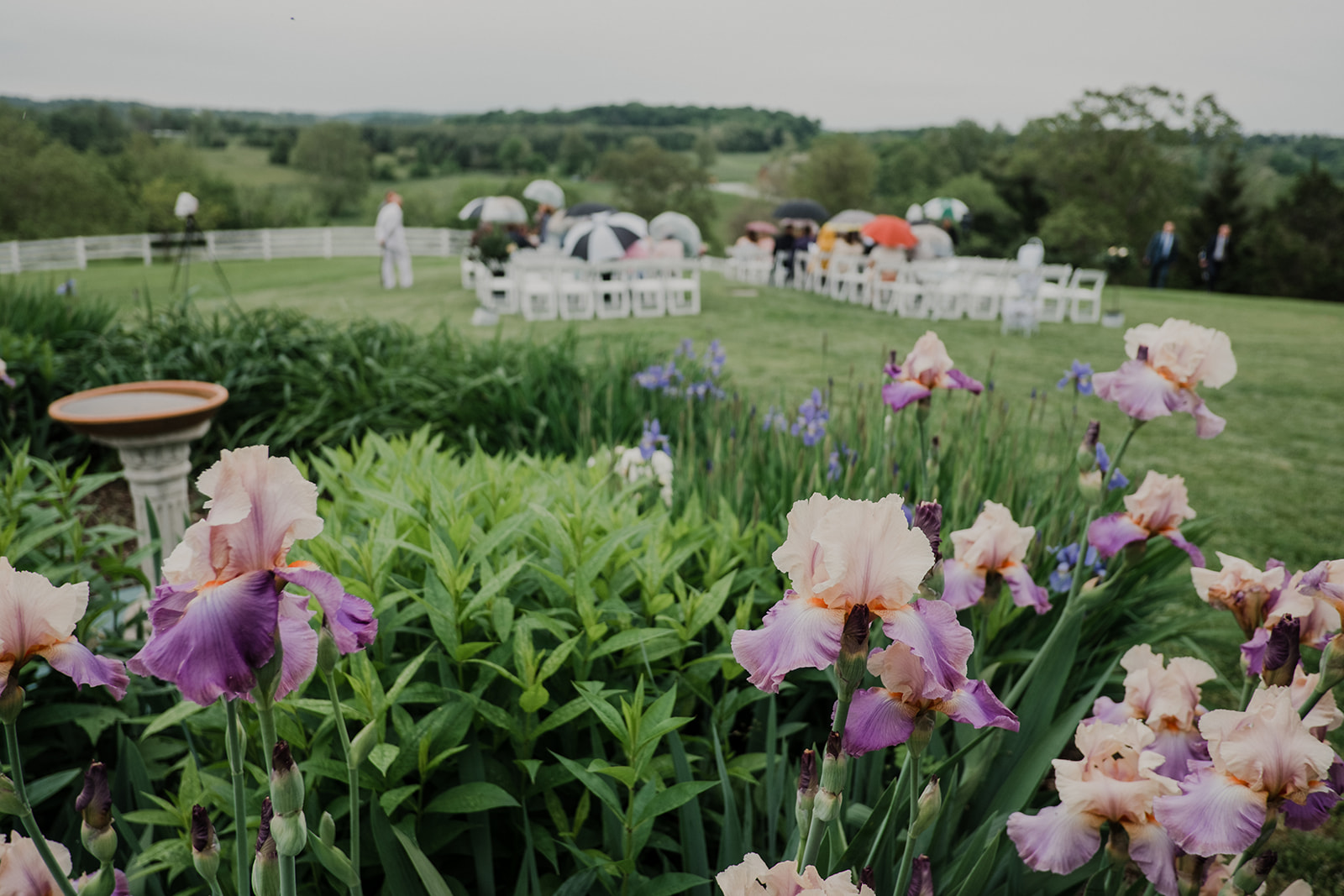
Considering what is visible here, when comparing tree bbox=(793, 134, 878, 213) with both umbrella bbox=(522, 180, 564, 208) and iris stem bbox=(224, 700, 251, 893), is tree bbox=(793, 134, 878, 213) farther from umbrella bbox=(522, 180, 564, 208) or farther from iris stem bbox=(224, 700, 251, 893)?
iris stem bbox=(224, 700, 251, 893)

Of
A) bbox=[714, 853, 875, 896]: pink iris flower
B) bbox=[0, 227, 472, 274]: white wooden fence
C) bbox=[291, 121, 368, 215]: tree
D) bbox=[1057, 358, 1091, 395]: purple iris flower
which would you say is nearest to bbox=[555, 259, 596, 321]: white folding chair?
bbox=[0, 227, 472, 274]: white wooden fence

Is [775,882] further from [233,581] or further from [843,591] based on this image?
[233,581]

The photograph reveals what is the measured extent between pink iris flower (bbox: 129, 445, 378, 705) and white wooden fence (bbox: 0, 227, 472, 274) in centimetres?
1707

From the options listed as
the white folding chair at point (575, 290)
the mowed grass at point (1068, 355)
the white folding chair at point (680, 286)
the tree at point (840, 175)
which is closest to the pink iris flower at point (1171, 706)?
the mowed grass at point (1068, 355)

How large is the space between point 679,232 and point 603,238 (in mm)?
5407

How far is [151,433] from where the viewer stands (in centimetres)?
305

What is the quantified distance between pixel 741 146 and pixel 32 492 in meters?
64.4

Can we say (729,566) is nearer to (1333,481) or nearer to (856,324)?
(1333,481)

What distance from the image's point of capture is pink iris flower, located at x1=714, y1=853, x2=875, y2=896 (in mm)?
693

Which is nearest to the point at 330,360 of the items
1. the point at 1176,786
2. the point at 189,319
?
the point at 189,319

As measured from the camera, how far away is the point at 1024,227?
31406 mm

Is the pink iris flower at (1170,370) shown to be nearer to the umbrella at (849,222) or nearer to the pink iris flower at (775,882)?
the pink iris flower at (775,882)

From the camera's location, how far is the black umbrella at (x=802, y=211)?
16672 mm

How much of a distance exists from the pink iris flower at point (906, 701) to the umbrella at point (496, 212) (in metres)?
16.5
